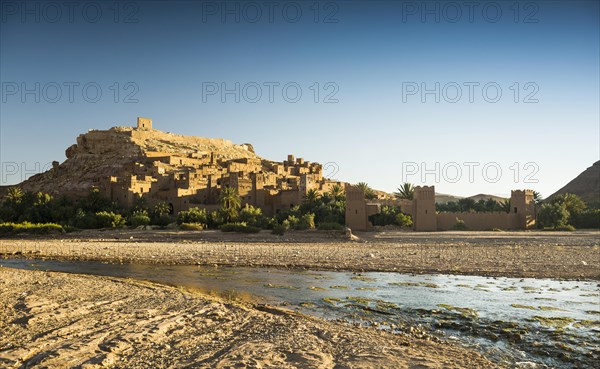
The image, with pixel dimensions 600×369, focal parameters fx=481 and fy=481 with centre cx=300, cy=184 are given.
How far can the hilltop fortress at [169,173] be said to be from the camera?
44.7 metres

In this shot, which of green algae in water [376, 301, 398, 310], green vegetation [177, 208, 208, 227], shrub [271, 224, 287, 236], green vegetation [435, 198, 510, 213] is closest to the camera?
green algae in water [376, 301, 398, 310]

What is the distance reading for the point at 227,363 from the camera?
575 cm

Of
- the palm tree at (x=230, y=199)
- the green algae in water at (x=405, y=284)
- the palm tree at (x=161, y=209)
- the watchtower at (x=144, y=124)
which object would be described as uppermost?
the watchtower at (x=144, y=124)

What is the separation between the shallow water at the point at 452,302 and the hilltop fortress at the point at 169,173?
27.6 m

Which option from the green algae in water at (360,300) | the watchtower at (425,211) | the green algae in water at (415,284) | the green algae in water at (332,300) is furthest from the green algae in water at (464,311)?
the watchtower at (425,211)

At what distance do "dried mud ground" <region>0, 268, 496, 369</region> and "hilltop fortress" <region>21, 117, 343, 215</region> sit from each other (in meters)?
32.9

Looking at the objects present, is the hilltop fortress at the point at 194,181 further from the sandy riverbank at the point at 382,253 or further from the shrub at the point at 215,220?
the shrub at the point at 215,220

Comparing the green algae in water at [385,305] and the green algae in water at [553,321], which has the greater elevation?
the green algae in water at [385,305]

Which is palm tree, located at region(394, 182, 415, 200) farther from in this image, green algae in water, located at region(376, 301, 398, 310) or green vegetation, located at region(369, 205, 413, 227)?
green algae in water, located at region(376, 301, 398, 310)

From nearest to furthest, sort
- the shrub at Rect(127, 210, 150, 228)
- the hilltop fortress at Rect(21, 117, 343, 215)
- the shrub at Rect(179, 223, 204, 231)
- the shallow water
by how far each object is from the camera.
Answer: the shallow water < the shrub at Rect(179, 223, 204, 231) < the shrub at Rect(127, 210, 150, 228) < the hilltop fortress at Rect(21, 117, 343, 215)

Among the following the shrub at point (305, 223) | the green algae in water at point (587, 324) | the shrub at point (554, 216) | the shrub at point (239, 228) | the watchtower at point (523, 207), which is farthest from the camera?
the shrub at point (554, 216)

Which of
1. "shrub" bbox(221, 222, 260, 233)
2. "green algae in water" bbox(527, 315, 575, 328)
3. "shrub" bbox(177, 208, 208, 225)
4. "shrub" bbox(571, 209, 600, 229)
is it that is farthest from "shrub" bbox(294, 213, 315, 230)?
"green algae in water" bbox(527, 315, 575, 328)

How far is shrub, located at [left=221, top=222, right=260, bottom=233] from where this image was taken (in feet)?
102

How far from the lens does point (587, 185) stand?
65562mm
